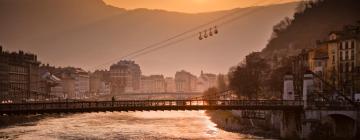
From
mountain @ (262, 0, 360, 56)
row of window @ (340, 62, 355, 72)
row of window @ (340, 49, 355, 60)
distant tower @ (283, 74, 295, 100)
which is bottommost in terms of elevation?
distant tower @ (283, 74, 295, 100)

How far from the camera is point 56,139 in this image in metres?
71.0

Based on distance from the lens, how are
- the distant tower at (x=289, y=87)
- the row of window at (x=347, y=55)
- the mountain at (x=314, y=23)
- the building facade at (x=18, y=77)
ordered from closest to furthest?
the distant tower at (x=289, y=87) < the row of window at (x=347, y=55) < the building facade at (x=18, y=77) < the mountain at (x=314, y=23)

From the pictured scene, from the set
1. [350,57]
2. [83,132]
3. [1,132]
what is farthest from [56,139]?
[350,57]

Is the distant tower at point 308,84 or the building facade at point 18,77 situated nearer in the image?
the distant tower at point 308,84

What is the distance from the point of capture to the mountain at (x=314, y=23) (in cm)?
13738

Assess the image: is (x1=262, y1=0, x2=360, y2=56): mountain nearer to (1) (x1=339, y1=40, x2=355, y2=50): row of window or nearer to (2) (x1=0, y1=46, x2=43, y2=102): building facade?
(1) (x1=339, y1=40, x2=355, y2=50): row of window

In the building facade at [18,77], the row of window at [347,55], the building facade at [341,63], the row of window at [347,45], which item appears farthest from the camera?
the building facade at [18,77]

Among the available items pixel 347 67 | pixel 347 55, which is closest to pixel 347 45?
pixel 347 55

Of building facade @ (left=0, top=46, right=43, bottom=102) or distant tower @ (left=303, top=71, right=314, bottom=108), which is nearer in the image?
distant tower @ (left=303, top=71, right=314, bottom=108)

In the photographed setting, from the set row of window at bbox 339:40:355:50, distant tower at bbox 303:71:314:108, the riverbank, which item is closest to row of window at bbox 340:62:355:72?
row of window at bbox 339:40:355:50

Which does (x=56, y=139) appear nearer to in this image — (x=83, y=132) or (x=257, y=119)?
(x=83, y=132)

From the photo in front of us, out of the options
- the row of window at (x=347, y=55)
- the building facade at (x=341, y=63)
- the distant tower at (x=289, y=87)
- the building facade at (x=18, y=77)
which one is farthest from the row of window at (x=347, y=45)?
the building facade at (x=18, y=77)

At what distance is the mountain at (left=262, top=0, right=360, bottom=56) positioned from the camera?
137375 mm

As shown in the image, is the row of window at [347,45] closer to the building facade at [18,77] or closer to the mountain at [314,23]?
the mountain at [314,23]
